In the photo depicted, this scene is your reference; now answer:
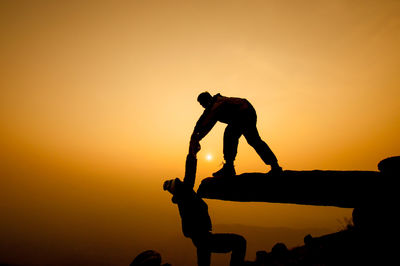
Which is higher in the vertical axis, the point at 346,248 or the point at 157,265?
the point at 346,248

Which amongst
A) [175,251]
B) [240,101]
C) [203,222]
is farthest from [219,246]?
[175,251]

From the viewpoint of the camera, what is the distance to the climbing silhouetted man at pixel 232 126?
156 inches

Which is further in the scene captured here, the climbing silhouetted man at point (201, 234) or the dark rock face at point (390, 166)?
the climbing silhouetted man at point (201, 234)

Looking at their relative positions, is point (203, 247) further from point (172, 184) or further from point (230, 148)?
point (230, 148)

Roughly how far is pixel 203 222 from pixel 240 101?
258cm

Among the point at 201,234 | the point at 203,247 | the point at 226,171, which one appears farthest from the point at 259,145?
the point at 203,247

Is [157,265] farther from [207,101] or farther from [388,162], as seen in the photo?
[388,162]

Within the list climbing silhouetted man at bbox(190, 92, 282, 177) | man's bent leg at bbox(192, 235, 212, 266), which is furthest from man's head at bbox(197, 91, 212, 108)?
man's bent leg at bbox(192, 235, 212, 266)

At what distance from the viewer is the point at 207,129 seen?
4051 mm

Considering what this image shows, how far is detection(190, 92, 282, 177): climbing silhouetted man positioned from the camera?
13.0 ft

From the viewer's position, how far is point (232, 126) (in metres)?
4.30

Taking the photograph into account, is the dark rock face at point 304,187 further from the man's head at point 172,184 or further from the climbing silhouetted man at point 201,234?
the man's head at point 172,184

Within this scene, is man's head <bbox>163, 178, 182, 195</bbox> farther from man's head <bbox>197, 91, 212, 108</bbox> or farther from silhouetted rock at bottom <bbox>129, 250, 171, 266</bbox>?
silhouetted rock at bottom <bbox>129, 250, 171, 266</bbox>

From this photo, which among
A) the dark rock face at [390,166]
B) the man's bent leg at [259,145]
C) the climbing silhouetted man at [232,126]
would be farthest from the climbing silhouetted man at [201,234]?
the dark rock face at [390,166]
